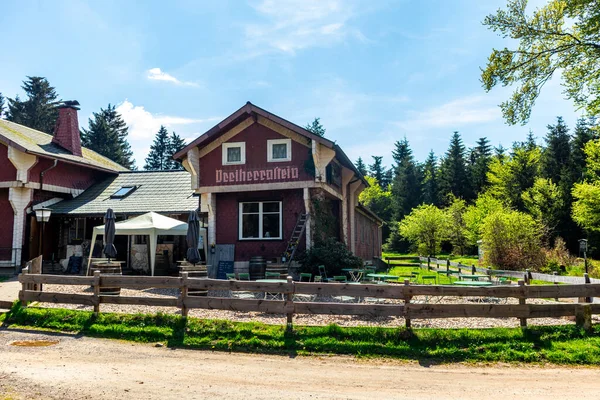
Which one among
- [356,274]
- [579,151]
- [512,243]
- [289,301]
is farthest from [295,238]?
[579,151]

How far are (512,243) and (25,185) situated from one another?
2425 cm

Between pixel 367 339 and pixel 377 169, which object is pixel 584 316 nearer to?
pixel 367 339

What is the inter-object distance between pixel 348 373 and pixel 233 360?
1.97m

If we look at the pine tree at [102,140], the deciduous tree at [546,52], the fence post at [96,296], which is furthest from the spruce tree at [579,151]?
the pine tree at [102,140]

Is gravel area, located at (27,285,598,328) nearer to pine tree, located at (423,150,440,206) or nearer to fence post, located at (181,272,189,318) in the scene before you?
fence post, located at (181,272,189,318)

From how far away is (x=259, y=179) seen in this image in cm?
1783

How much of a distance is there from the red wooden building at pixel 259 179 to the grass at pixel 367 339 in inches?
337

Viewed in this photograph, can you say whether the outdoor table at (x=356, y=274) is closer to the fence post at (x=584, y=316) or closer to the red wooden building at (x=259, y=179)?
the red wooden building at (x=259, y=179)

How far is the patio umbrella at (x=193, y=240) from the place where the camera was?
45.7ft

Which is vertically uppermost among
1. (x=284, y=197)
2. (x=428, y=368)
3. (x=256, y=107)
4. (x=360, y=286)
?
(x=256, y=107)

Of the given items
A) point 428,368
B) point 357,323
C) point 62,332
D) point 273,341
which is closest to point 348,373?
point 428,368

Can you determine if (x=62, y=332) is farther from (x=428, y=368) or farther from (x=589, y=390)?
(x=589, y=390)

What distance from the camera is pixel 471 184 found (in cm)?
6028

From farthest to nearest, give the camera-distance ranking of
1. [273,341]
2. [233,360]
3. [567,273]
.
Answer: [567,273], [273,341], [233,360]
